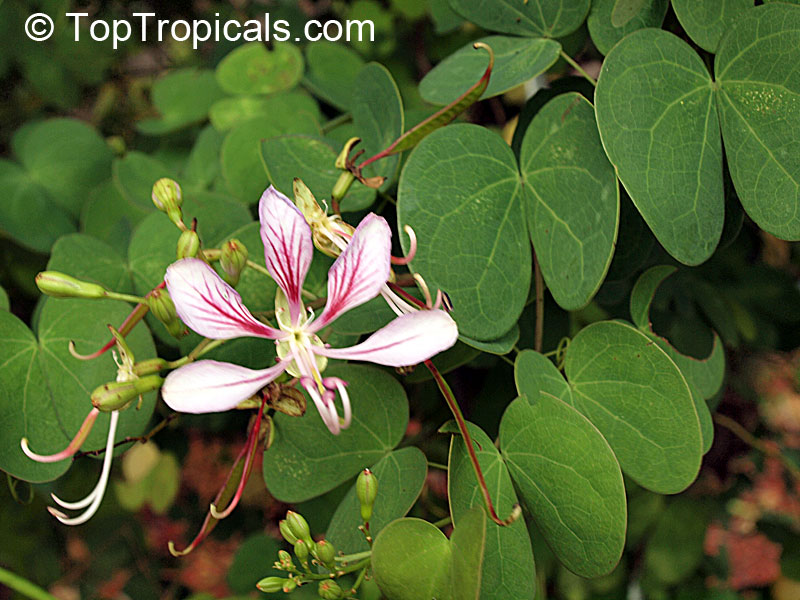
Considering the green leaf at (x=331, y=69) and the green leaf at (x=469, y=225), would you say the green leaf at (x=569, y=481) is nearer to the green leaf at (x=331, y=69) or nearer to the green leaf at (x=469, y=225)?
the green leaf at (x=469, y=225)

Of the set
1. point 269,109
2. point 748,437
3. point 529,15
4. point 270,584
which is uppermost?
point 529,15

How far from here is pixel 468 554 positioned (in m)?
0.33

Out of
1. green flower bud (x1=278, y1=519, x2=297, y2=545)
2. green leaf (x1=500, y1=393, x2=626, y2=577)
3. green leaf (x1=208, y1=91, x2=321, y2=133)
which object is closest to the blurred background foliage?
green leaf (x1=208, y1=91, x2=321, y2=133)

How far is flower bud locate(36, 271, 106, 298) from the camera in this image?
368 millimetres

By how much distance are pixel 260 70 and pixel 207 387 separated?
1.62 feet

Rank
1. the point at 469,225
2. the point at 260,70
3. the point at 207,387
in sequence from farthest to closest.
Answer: the point at 260,70
the point at 469,225
the point at 207,387

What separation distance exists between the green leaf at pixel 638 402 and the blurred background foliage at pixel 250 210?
0.24 feet

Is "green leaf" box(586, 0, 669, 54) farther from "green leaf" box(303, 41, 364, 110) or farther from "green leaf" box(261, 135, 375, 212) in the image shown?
"green leaf" box(303, 41, 364, 110)

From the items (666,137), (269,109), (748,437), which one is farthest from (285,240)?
(748,437)

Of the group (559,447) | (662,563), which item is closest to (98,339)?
(559,447)

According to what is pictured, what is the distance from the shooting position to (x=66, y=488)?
0.80 m

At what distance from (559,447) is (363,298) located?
0.15 meters

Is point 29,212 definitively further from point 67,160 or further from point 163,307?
point 163,307

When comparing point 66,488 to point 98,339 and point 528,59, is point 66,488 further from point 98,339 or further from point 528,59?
point 528,59
